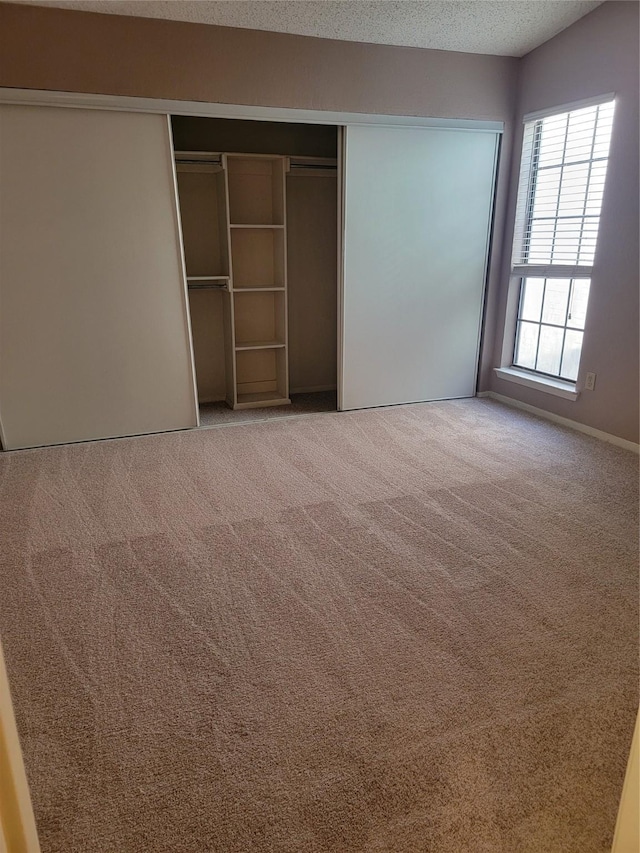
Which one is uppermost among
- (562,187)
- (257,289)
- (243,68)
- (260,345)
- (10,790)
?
(243,68)

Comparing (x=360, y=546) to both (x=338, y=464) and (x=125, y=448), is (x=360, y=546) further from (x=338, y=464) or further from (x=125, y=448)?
(x=125, y=448)

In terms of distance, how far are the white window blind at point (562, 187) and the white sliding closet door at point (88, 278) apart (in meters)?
2.54

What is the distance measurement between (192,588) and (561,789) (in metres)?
1.35

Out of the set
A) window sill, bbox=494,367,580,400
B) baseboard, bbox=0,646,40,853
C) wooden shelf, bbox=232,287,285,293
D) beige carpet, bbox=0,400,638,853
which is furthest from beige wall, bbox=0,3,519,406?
baseboard, bbox=0,646,40,853

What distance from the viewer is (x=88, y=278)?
3.44 m

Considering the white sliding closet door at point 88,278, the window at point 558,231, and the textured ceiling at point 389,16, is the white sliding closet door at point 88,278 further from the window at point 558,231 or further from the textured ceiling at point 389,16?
the window at point 558,231

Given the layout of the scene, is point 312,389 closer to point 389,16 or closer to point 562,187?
point 562,187

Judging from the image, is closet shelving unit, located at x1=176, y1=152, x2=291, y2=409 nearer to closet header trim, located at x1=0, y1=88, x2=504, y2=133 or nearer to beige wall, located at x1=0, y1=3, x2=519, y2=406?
closet header trim, located at x1=0, y1=88, x2=504, y2=133

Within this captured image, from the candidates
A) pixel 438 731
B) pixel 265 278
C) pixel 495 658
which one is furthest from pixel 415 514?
pixel 265 278

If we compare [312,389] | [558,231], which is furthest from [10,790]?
[312,389]

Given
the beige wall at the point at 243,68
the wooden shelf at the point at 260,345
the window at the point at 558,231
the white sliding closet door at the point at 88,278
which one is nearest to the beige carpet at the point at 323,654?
the white sliding closet door at the point at 88,278

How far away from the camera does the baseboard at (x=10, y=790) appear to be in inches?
23.5

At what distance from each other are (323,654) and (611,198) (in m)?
3.21

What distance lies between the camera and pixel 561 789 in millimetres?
1345
